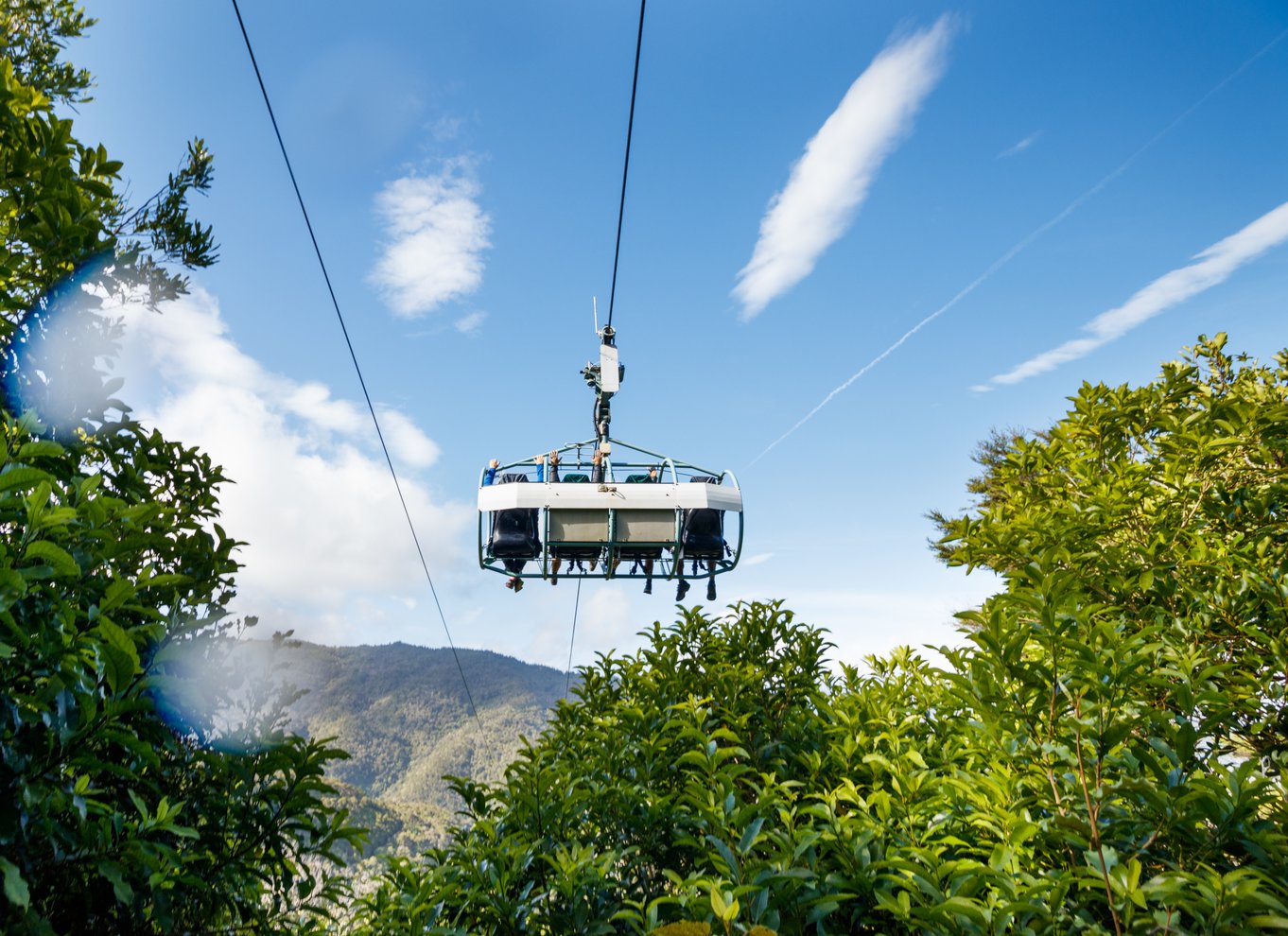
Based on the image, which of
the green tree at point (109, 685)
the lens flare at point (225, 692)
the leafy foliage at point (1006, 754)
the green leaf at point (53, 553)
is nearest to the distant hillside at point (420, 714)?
the leafy foliage at point (1006, 754)

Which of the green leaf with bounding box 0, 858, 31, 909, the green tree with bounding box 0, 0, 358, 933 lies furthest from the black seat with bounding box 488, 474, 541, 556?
the green leaf with bounding box 0, 858, 31, 909

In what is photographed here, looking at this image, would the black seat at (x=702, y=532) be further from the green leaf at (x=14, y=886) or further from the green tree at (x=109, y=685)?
the green leaf at (x=14, y=886)

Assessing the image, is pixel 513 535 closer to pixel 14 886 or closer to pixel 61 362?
pixel 61 362

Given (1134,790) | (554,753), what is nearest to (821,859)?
(1134,790)

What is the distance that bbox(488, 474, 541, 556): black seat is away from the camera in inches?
302

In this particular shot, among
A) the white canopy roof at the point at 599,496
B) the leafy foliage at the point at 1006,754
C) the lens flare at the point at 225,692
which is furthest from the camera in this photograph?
the white canopy roof at the point at 599,496

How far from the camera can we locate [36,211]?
279cm

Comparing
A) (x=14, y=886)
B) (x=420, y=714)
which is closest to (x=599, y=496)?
(x=14, y=886)

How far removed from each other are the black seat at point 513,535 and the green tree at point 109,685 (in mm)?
Result: 4208

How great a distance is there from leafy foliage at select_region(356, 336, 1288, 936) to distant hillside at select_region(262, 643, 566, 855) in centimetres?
8312

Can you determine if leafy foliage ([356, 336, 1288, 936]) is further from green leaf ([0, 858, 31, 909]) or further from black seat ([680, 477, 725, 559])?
black seat ([680, 477, 725, 559])

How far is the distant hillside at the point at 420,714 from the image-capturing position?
9638 cm

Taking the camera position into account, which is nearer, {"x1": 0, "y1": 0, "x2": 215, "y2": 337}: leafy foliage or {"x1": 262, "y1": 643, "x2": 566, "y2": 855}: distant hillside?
{"x1": 0, "y1": 0, "x2": 215, "y2": 337}: leafy foliage

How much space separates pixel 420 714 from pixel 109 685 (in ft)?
410
